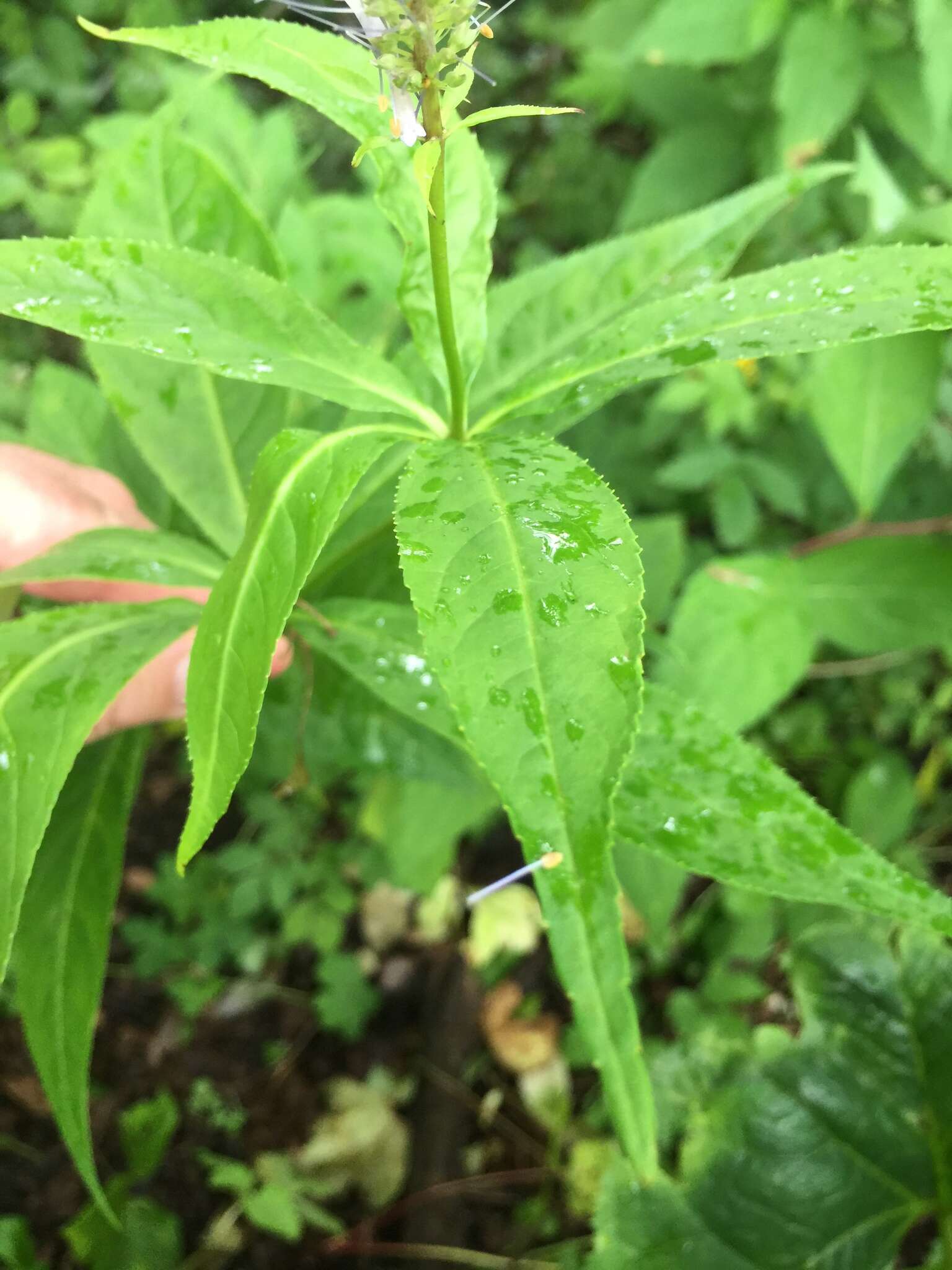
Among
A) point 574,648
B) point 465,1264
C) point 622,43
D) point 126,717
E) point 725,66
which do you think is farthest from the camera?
point 725,66

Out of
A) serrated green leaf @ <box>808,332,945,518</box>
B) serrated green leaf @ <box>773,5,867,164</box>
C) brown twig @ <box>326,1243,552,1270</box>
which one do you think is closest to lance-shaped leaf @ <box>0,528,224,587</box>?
serrated green leaf @ <box>808,332,945,518</box>

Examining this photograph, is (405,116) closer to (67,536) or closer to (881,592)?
(67,536)

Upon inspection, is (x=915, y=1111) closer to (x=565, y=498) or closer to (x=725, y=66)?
(x=565, y=498)

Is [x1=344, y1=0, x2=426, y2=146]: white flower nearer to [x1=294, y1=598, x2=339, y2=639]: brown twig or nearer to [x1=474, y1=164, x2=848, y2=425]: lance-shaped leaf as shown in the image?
[x1=474, y1=164, x2=848, y2=425]: lance-shaped leaf

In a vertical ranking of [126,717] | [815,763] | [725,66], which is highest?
[725,66]

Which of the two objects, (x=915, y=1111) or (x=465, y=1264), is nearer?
(x=915, y=1111)

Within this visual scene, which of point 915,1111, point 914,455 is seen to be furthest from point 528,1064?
point 914,455

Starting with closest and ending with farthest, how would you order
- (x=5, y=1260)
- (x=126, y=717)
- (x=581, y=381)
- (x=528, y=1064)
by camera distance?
(x=581, y=381), (x=126, y=717), (x=5, y=1260), (x=528, y=1064)
